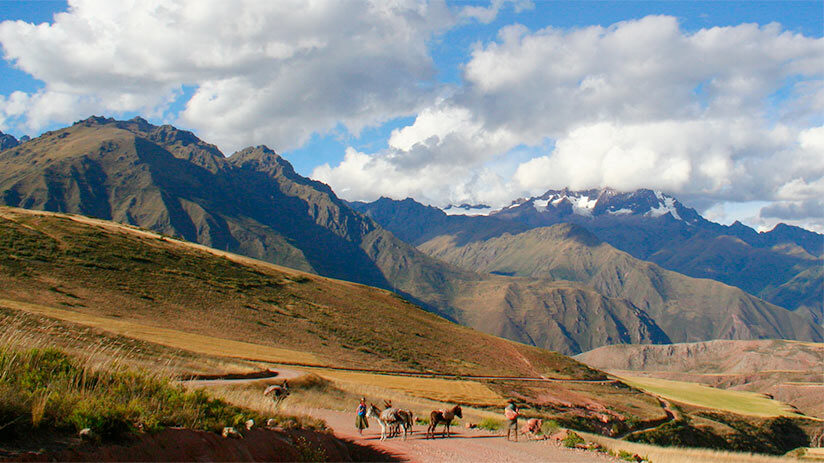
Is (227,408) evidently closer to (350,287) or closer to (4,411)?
(4,411)

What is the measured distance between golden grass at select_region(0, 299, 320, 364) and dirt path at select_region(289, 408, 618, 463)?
3376 centimetres

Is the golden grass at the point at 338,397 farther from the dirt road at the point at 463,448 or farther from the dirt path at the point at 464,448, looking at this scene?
the dirt path at the point at 464,448

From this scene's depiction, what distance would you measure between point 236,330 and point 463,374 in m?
36.5

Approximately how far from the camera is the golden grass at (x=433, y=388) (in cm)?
5544

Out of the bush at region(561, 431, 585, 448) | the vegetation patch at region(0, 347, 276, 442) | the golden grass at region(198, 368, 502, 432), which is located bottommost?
the golden grass at region(198, 368, 502, 432)

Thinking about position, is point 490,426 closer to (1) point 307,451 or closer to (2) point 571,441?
(2) point 571,441

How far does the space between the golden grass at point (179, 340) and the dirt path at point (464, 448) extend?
3376cm

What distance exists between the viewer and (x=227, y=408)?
13.8 m

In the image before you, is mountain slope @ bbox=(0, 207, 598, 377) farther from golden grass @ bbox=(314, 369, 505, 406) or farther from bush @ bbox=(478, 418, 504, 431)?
bush @ bbox=(478, 418, 504, 431)

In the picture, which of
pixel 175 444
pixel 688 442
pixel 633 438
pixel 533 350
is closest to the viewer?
pixel 175 444

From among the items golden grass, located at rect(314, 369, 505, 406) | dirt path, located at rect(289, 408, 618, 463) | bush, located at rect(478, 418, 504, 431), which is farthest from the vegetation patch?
golden grass, located at rect(314, 369, 505, 406)

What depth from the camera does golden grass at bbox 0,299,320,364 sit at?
2126 inches

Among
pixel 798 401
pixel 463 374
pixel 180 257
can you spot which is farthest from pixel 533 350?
pixel 798 401

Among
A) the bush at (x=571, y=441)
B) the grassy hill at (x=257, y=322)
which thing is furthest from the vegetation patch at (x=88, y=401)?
the grassy hill at (x=257, y=322)
